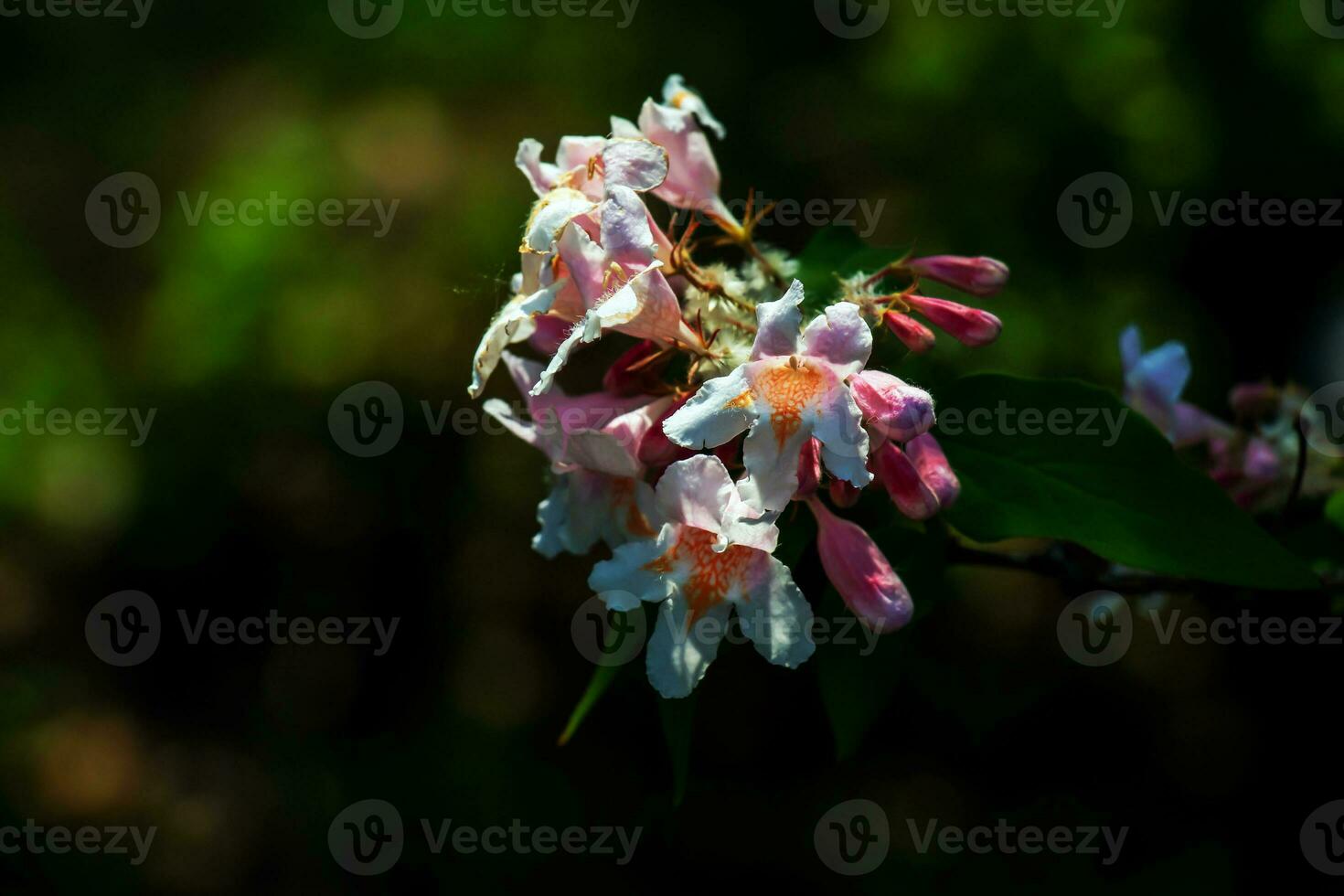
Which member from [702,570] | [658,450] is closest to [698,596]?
[702,570]

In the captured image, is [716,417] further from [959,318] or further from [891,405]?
[959,318]

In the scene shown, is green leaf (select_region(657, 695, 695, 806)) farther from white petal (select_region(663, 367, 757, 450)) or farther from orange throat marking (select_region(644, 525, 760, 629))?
white petal (select_region(663, 367, 757, 450))

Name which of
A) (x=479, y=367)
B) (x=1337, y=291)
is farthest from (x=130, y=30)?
(x=1337, y=291)

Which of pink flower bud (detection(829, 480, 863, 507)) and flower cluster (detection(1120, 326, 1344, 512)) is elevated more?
pink flower bud (detection(829, 480, 863, 507))

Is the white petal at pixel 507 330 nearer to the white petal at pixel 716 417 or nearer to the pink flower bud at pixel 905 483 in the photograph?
the white petal at pixel 716 417

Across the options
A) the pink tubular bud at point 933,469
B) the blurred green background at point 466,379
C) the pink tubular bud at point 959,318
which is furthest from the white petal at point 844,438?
the blurred green background at point 466,379

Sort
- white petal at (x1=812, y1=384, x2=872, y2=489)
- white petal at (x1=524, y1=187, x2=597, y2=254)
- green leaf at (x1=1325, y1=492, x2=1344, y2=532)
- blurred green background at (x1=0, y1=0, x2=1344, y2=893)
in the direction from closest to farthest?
white petal at (x1=812, y1=384, x2=872, y2=489), white petal at (x1=524, y1=187, x2=597, y2=254), green leaf at (x1=1325, y1=492, x2=1344, y2=532), blurred green background at (x1=0, y1=0, x2=1344, y2=893)

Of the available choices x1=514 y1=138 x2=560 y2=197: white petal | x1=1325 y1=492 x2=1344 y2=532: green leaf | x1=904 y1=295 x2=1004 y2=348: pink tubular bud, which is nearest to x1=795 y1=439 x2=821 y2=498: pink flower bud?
x1=904 y1=295 x2=1004 y2=348: pink tubular bud

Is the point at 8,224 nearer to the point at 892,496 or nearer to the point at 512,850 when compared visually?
the point at 512,850
